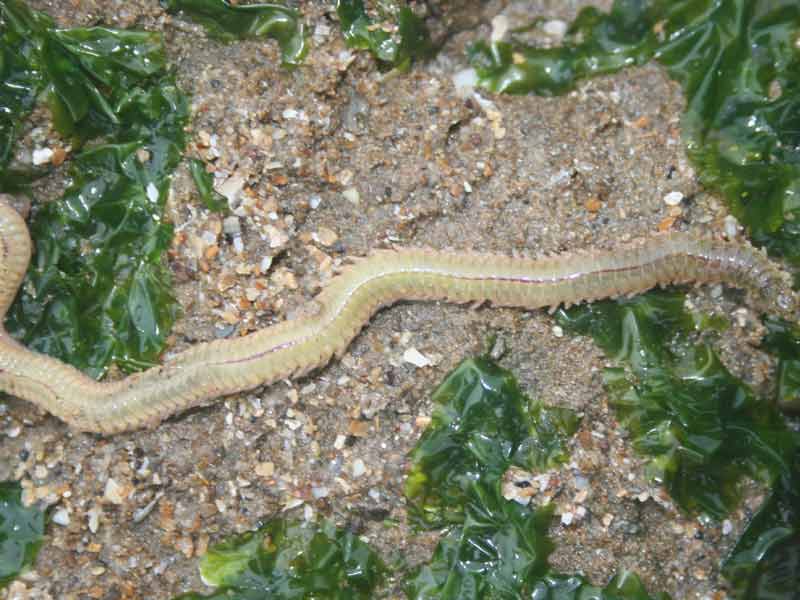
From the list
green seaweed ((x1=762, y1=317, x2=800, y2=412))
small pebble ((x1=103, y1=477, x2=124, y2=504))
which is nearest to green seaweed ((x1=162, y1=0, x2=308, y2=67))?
small pebble ((x1=103, y1=477, x2=124, y2=504))

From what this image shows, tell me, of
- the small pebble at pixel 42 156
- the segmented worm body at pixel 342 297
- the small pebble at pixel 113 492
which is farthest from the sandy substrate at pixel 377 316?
the segmented worm body at pixel 342 297

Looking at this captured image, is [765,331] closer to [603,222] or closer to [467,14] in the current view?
[603,222]

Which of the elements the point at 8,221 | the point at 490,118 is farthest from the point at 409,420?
the point at 8,221

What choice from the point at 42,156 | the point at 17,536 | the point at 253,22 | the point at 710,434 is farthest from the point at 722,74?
the point at 17,536

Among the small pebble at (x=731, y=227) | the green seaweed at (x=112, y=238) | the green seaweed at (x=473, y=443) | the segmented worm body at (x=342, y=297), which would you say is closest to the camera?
the segmented worm body at (x=342, y=297)

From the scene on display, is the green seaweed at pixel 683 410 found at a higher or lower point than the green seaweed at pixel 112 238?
lower

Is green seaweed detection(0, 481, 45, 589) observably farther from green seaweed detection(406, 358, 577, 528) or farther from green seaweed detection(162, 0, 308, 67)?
green seaweed detection(162, 0, 308, 67)

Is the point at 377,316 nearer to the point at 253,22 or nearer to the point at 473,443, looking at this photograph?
the point at 473,443

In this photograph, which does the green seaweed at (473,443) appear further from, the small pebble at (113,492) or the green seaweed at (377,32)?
the green seaweed at (377,32)
